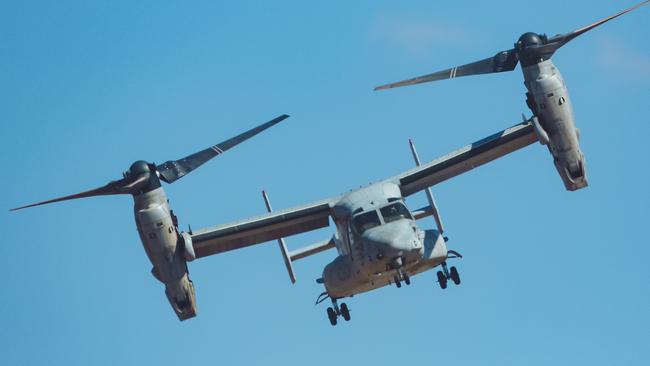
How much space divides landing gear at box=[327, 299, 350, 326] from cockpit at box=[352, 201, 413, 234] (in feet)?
10.6

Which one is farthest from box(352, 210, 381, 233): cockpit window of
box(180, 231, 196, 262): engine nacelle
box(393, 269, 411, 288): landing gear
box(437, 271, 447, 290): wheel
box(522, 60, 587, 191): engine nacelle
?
box(522, 60, 587, 191): engine nacelle

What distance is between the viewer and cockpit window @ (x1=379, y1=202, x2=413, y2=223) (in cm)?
3472

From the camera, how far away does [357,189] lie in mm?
36812

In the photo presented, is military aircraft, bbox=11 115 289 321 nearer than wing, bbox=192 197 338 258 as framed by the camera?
Yes

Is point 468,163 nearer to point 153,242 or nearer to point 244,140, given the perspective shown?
point 244,140

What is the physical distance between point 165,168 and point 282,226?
393 centimetres

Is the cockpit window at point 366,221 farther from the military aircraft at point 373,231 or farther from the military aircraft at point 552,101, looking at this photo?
the military aircraft at point 552,101

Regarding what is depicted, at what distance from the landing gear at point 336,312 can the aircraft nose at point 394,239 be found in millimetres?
3696

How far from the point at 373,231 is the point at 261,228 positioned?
482 cm

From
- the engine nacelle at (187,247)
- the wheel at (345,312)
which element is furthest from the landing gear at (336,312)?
the engine nacelle at (187,247)

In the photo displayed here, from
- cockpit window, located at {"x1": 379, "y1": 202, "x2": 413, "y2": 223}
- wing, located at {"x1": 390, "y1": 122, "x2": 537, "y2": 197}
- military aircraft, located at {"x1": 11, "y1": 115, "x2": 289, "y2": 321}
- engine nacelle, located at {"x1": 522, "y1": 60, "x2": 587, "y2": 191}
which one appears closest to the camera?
cockpit window, located at {"x1": 379, "y1": 202, "x2": 413, "y2": 223}

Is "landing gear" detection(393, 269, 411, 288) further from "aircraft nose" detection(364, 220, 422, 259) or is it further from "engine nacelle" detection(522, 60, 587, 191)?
"engine nacelle" detection(522, 60, 587, 191)

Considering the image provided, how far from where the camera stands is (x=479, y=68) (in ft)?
125

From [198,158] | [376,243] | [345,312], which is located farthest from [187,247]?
[376,243]
